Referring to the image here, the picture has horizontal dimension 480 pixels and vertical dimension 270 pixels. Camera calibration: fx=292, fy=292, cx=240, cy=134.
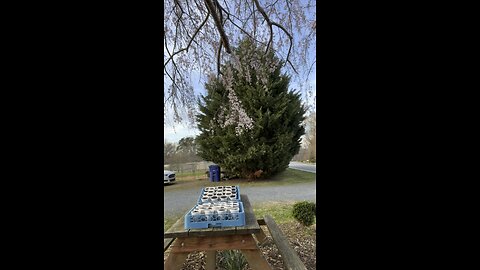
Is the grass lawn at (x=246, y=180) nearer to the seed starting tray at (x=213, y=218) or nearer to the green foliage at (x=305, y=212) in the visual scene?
the green foliage at (x=305, y=212)

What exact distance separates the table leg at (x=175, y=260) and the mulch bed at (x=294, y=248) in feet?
2.61

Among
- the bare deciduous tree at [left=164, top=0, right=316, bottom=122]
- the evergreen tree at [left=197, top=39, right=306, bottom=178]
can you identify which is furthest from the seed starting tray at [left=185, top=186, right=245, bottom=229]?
the evergreen tree at [left=197, top=39, right=306, bottom=178]

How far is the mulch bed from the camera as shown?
6.30 ft

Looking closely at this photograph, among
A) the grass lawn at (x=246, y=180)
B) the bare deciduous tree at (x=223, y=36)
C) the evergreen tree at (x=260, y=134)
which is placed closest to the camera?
→ the bare deciduous tree at (x=223, y=36)

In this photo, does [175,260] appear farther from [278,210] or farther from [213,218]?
[278,210]

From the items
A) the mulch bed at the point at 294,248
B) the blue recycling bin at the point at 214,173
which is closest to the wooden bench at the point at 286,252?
the mulch bed at the point at 294,248

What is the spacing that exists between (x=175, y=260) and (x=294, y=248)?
3.94 feet

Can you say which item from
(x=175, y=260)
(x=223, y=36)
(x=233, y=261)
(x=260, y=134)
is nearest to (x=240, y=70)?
(x=223, y=36)

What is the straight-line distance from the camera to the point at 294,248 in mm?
2094

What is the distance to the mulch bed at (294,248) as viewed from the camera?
1.92 meters
